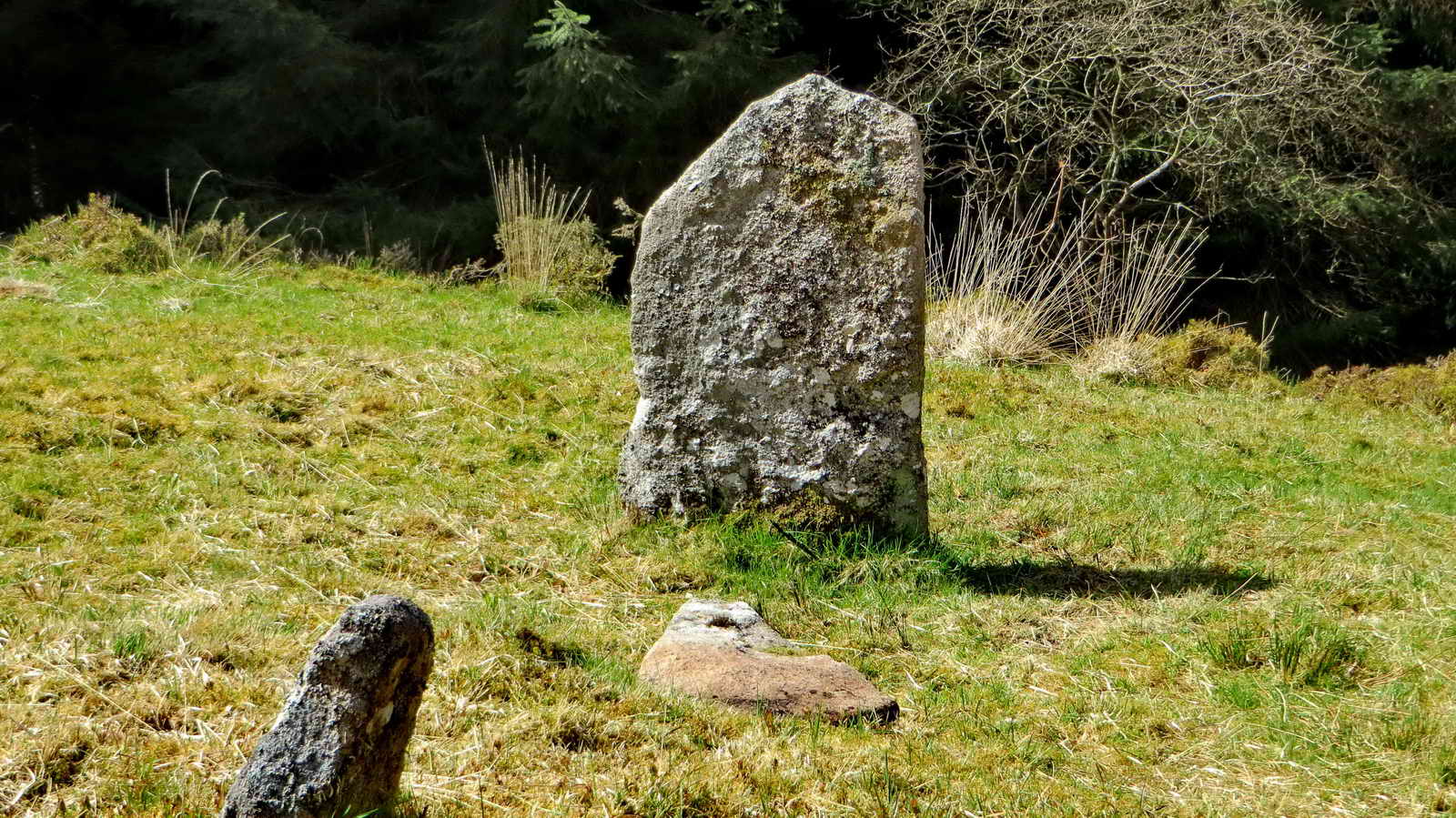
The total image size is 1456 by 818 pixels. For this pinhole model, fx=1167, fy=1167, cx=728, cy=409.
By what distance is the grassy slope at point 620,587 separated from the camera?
3.12m

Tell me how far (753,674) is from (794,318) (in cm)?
188

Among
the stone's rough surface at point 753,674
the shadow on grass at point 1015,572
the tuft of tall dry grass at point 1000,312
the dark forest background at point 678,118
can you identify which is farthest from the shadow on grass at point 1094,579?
the dark forest background at point 678,118

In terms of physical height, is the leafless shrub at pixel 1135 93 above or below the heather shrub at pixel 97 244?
above

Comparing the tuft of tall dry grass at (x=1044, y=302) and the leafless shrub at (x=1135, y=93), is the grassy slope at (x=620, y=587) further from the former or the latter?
the leafless shrub at (x=1135, y=93)

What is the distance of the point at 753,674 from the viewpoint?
3613 millimetres

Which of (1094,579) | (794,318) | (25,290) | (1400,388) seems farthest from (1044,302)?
(25,290)

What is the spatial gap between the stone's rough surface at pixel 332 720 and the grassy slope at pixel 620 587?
377 mm

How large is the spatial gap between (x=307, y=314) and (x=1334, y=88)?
33.4 feet

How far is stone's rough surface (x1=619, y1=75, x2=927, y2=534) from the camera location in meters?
4.95

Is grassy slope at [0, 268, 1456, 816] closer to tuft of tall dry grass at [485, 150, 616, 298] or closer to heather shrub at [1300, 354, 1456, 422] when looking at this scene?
heather shrub at [1300, 354, 1456, 422]

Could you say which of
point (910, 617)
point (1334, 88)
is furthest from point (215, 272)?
point (1334, 88)

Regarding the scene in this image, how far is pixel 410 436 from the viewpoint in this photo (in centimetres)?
631

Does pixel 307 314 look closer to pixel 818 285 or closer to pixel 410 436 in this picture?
pixel 410 436

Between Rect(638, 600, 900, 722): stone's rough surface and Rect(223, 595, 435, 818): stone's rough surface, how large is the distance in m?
1.34
